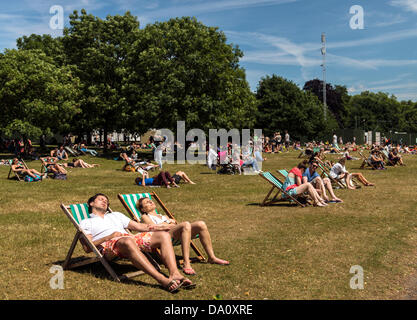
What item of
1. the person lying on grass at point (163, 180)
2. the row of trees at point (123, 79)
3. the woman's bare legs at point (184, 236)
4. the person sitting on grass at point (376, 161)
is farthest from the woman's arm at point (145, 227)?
the row of trees at point (123, 79)

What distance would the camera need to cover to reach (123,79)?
1250 inches

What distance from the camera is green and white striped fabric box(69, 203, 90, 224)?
20.5 feet

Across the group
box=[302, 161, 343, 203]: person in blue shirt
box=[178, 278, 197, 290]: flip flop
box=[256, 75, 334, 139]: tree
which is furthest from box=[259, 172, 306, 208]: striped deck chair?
box=[256, 75, 334, 139]: tree

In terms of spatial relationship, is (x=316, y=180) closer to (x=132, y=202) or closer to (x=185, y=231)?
(x=132, y=202)

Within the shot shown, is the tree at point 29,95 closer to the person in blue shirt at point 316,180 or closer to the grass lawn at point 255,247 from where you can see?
the grass lawn at point 255,247

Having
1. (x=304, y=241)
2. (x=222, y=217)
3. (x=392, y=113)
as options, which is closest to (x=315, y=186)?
(x=222, y=217)

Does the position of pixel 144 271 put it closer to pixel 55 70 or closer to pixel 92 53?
pixel 55 70

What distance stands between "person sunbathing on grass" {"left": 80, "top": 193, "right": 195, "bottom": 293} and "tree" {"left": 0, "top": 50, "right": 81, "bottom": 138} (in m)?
23.5

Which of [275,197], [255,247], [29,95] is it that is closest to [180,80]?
[29,95]

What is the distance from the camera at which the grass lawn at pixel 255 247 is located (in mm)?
5152

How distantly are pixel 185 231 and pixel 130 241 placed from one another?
32.1 inches

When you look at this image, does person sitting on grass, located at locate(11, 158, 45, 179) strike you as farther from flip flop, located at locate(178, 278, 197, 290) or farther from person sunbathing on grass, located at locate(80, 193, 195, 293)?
flip flop, located at locate(178, 278, 197, 290)

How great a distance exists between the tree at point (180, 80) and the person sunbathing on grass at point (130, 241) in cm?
2305
